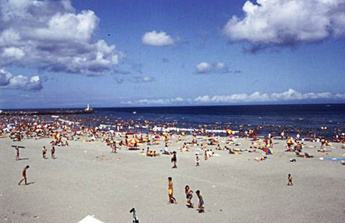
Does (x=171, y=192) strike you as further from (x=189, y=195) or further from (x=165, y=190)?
(x=165, y=190)

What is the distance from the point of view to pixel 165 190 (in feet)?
53.1

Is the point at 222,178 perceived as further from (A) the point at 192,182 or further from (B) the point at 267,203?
(B) the point at 267,203

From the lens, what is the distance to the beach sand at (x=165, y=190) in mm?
12555

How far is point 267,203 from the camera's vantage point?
46.1ft

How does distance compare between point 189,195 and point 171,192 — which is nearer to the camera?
point 189,195

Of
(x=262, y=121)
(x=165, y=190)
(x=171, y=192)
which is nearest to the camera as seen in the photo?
(x=171, y=192)

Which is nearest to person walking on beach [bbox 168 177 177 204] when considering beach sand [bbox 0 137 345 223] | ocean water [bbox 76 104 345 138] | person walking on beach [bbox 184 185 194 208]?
beach sand [bbox 0 137 345 223]

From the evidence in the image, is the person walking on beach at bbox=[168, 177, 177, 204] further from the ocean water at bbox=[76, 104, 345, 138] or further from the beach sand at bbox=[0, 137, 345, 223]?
the ocean water at bbox=[76, 104, 345, 138]

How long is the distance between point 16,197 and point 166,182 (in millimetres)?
8103

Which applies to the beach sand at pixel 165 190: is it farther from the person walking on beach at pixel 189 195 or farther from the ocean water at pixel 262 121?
the ocean water at pixel 262 121

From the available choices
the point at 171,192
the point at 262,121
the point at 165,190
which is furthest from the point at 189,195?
the point at 262,121

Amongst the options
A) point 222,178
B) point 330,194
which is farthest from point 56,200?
point 330,194

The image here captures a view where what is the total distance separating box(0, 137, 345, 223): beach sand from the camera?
1255 centimetres

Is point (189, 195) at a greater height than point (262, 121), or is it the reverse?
point (189, 195)
